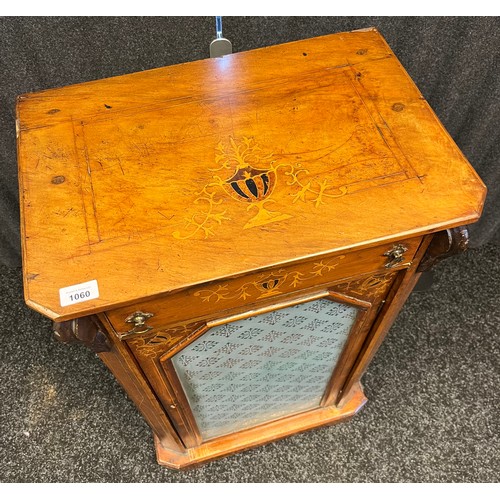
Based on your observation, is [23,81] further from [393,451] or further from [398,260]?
[393,451]

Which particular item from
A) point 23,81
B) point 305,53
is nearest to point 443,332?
point 305,53

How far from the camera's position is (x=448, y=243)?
2.18ft

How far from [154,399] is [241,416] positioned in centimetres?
32

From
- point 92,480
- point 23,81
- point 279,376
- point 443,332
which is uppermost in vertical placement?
point 23,81

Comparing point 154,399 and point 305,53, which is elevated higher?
point 305,53

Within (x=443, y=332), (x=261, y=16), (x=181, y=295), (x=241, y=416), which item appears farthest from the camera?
(x=443, y=332)

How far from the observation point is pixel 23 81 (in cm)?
98

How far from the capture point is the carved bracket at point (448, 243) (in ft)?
2.13

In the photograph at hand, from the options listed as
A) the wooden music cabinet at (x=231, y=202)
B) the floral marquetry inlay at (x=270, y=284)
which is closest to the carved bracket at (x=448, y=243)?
the wooden music cabinet at (x=231, y=202)

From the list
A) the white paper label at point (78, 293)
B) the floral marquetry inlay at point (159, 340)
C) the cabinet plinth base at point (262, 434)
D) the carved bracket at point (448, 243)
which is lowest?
the cabinet plinth base at point (262, 434)

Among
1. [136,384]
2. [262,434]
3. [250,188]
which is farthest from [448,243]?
[262,434]

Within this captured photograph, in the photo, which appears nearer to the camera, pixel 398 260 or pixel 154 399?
pixel 398 260

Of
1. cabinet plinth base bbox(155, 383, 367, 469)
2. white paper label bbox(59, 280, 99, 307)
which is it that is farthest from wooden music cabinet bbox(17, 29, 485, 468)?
cabinet plinth base bbox(155, 383, 367, 469)

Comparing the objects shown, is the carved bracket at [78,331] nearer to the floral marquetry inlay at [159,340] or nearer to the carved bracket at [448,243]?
the floral marquetry inlay at [159,340]
